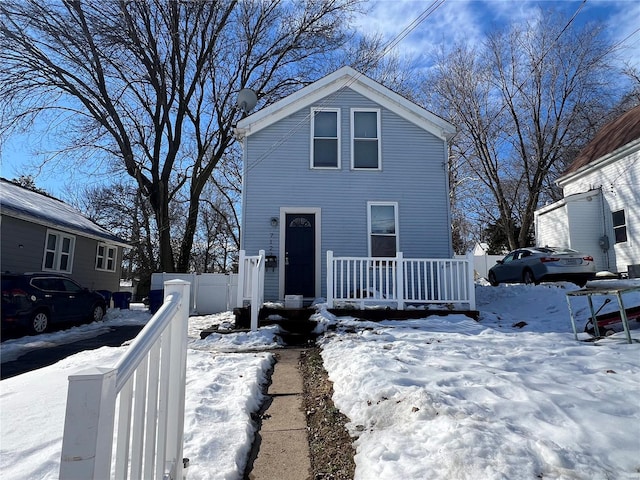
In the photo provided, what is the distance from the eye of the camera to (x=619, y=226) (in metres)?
13.5

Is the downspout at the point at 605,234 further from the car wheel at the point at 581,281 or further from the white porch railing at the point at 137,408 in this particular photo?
the white porch railing at the point at 137,408

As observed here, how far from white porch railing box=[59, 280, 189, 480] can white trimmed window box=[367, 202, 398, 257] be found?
8182mm

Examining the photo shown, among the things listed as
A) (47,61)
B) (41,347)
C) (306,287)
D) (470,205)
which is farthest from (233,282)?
(470,205)

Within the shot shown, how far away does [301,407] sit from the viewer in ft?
12.6

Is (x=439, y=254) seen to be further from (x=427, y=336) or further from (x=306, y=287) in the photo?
(x=427, y=336)

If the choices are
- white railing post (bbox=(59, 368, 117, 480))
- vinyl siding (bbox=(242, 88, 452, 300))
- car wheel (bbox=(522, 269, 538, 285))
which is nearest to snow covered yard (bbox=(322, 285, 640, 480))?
white railing post (bbox=(59, 368, 117, 480))

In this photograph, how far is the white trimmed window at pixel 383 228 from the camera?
10359 mm

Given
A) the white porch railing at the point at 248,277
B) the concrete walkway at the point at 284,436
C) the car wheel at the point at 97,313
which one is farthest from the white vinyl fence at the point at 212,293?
the concrete walkway at the point at 284,436

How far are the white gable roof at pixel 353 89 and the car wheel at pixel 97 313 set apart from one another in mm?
6730

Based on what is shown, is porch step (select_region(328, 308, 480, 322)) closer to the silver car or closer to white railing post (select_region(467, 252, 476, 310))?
white railing post (select_region(467, 252, 476, 310))

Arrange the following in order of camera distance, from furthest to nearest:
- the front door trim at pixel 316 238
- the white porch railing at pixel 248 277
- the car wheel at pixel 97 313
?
the car wheel at pixel 97 313 → the front door trim at pixel 316 238 → the white porch railing at pixel 248 277

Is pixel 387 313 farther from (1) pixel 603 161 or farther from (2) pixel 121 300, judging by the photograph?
(2) pixel 121 300

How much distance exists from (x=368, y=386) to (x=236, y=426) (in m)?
1.22

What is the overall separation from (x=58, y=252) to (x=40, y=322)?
16.2 ft
